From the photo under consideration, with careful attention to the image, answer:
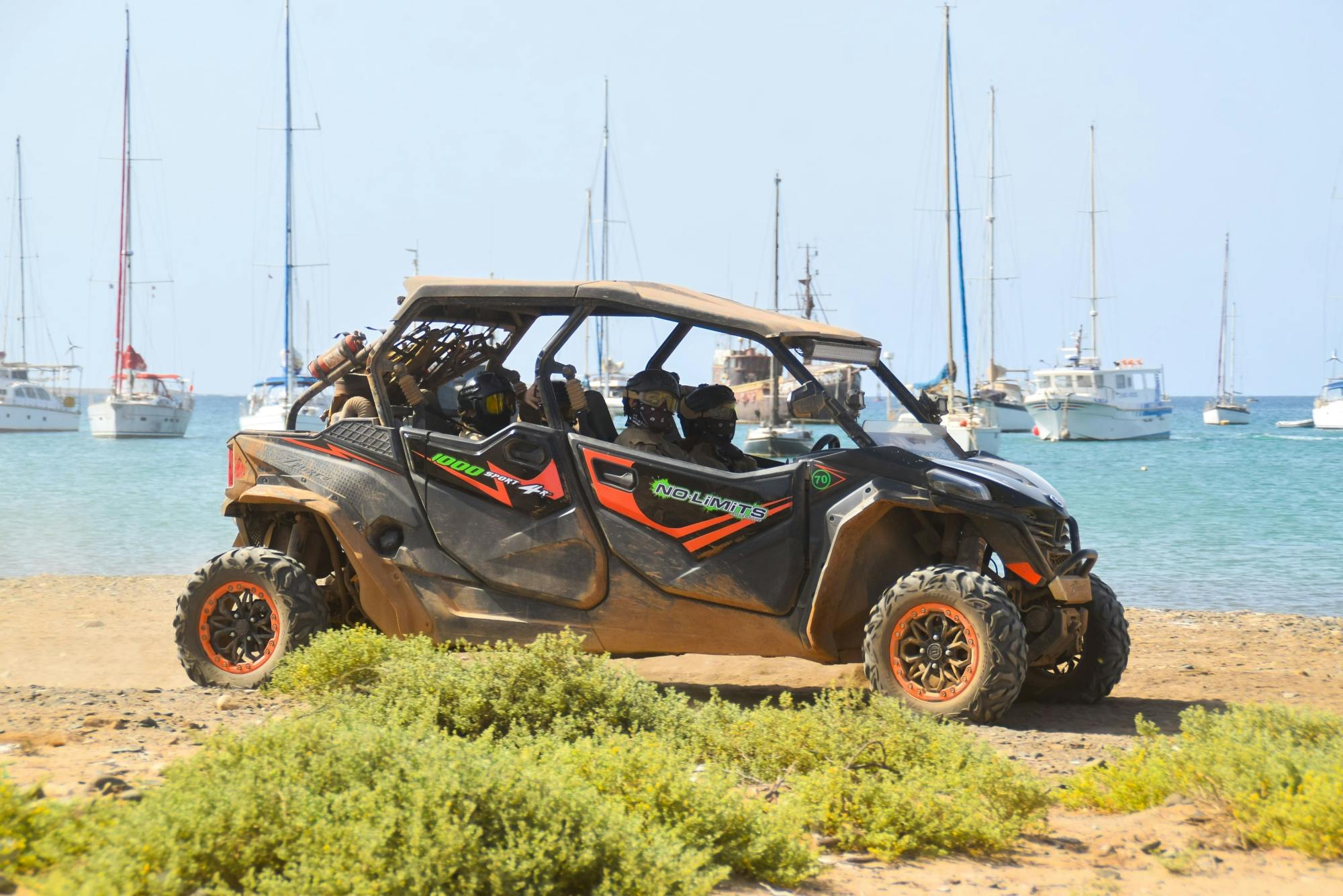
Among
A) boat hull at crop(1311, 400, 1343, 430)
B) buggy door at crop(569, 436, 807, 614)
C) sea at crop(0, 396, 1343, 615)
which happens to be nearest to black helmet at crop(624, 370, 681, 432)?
buggy door at crop(569, 436, 807, 614)

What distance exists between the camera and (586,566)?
7637 millimetres

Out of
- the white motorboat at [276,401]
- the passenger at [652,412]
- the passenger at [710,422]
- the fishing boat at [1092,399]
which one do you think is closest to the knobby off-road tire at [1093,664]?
the passenger at [710,422]

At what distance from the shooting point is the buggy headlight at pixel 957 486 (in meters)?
7.12

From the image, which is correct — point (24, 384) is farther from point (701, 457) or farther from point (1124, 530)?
point (701, 457)

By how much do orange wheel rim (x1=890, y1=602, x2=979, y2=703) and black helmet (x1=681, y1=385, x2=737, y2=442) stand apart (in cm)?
185

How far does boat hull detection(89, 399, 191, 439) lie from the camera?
6594 cm

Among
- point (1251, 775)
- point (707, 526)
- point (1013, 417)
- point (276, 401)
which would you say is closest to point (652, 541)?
point (707, 526)

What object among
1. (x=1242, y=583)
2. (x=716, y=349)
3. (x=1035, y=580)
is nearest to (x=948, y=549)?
(x=1035, y=580)

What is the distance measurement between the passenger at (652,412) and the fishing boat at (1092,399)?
210ft

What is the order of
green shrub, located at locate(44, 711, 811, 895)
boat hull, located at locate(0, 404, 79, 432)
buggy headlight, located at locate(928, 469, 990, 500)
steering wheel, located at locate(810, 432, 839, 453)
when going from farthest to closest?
1. boat hull, located at locate(0, 404, 79, 432)
2. steering wheel, located at locate(810, 432, 839, 453)
3. buggy headlight, located at locate(928, 469, 990, 500)
4. green shrub, located at locate(44, 711, 811, 895)

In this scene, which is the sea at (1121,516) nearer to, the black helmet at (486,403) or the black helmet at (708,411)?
the black helmet at (708,411)

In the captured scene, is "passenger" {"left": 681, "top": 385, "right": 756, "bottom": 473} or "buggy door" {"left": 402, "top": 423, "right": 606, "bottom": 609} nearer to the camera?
"buggy door" {"left": 402, "top": 423, "right": 606, "bottom": 609}

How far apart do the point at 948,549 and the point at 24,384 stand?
244 feet

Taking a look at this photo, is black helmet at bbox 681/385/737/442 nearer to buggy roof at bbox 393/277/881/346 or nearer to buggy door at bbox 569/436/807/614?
buggy roof at bbox 393/277/881/346
